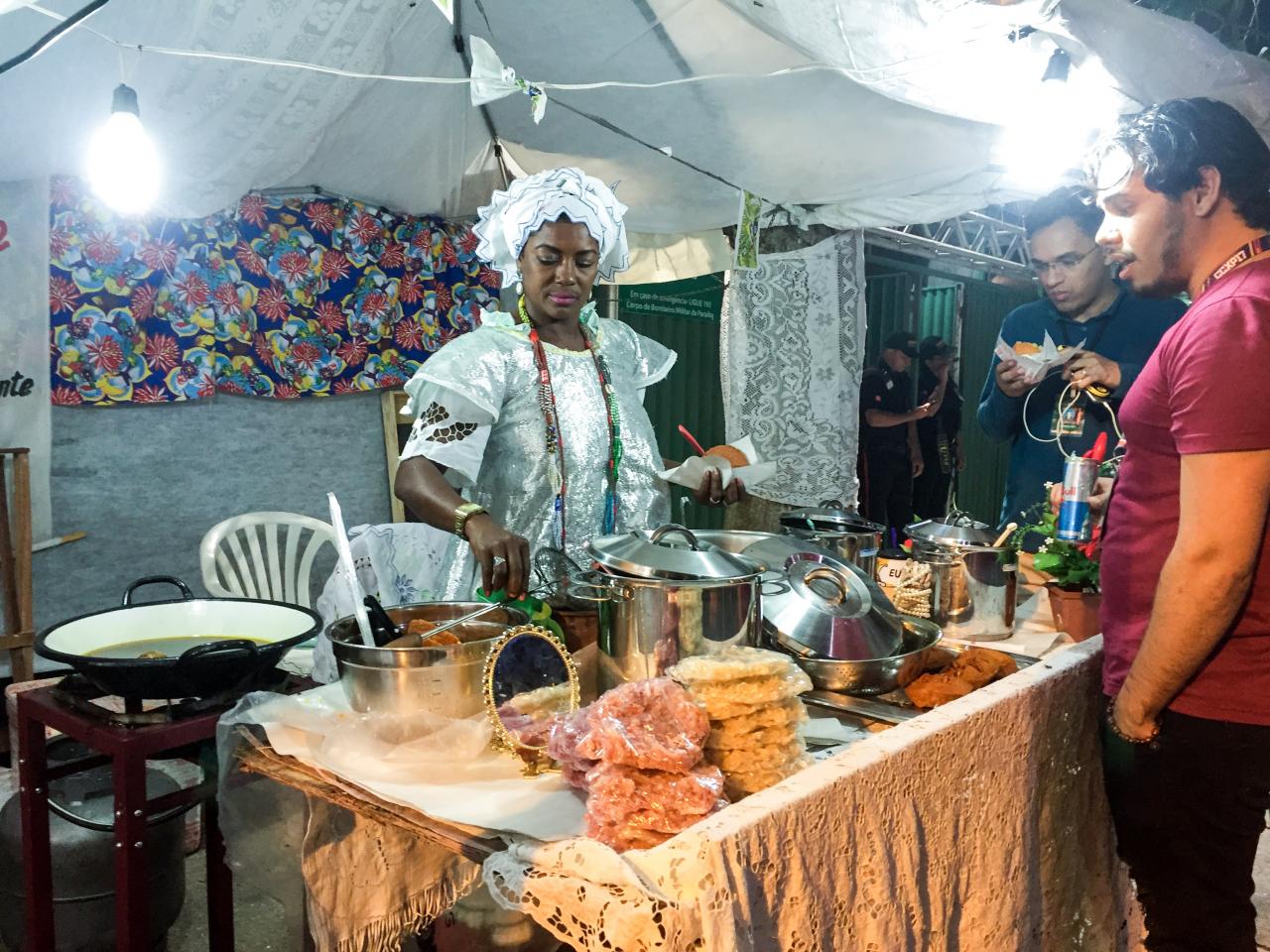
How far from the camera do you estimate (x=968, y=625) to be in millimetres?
2098

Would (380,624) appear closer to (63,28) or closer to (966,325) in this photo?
(63,28)

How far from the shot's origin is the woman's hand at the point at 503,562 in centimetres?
164

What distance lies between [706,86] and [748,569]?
9.91ft

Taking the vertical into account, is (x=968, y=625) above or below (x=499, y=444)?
below

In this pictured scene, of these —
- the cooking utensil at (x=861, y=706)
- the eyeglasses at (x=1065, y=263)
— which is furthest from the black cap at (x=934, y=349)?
the cooking utensil at (x=861, y=706)

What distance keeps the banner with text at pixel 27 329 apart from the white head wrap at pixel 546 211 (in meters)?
2.56

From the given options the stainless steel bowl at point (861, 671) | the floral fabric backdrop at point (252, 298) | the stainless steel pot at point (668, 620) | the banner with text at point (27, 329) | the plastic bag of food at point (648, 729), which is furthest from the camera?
the floral fabric backdrop at point (252, 298)

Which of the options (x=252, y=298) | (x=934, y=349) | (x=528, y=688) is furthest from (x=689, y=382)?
(x=528, y=688)

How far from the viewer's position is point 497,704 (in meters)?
1.33

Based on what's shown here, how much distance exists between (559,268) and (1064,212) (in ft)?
5.28

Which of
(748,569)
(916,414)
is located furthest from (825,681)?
(916,414)

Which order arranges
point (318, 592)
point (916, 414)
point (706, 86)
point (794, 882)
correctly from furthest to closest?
point (916, 414), point (318, 592), point (706, 86), point (794, 882)

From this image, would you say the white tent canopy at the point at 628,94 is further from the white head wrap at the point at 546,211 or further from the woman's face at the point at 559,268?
the woman's face at the point at 559,268

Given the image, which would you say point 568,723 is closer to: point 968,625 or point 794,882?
point 794,882
